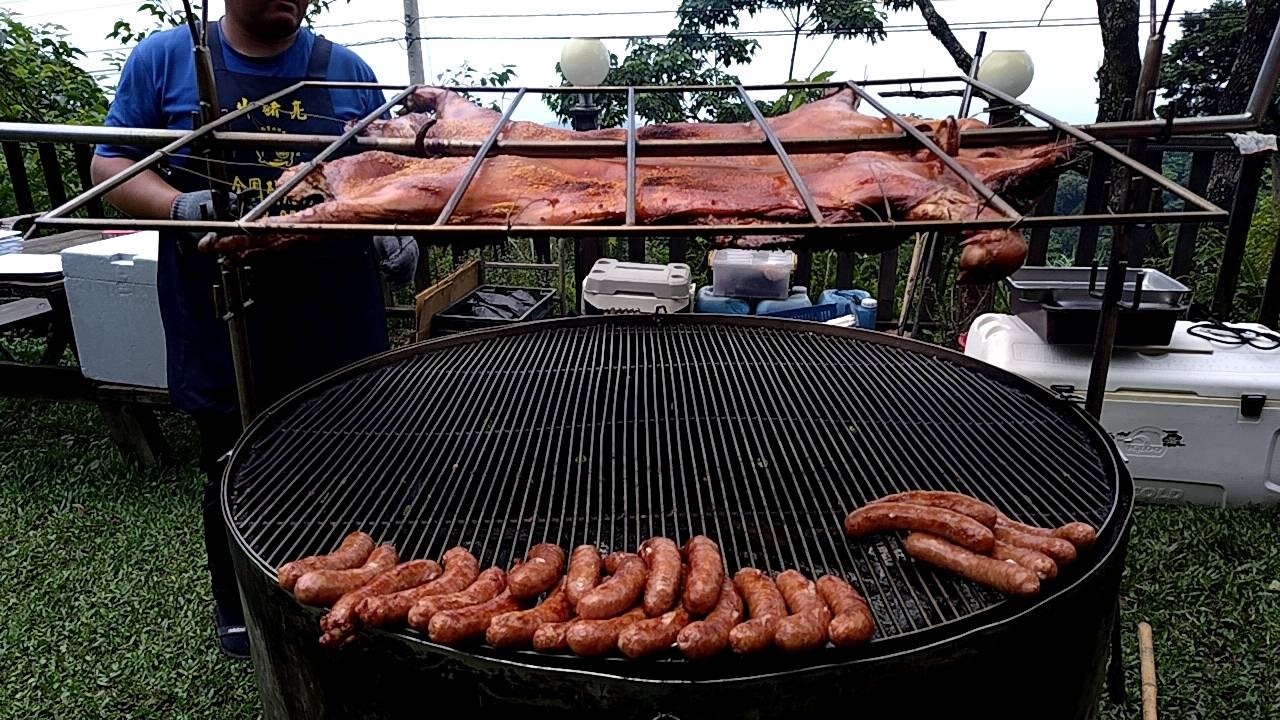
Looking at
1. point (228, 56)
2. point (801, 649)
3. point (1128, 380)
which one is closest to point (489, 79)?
point (228, 56)

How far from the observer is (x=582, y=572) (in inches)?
77.5

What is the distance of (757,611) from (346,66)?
292 centimetres

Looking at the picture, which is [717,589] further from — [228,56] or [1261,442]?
[1261,442]

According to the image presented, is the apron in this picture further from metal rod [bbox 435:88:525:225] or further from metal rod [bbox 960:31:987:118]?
metal rod [bbox 960:31:987:118]

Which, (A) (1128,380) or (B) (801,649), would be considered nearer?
(B) (801,649)

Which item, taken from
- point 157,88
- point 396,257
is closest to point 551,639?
point 396,257

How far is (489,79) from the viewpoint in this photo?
11.8 metres

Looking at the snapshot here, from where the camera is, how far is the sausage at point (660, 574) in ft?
6.05

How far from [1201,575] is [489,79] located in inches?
424

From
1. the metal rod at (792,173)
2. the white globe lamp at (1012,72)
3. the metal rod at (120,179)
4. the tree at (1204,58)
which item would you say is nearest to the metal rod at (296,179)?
the metal rod at (120,179)

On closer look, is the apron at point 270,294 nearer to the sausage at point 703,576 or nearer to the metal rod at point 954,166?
the sausage at point 703,576

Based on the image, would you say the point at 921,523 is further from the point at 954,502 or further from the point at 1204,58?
the point at 1204,58

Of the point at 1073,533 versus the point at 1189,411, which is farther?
the point at 1189,411

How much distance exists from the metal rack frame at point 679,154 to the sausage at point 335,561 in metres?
0.84
